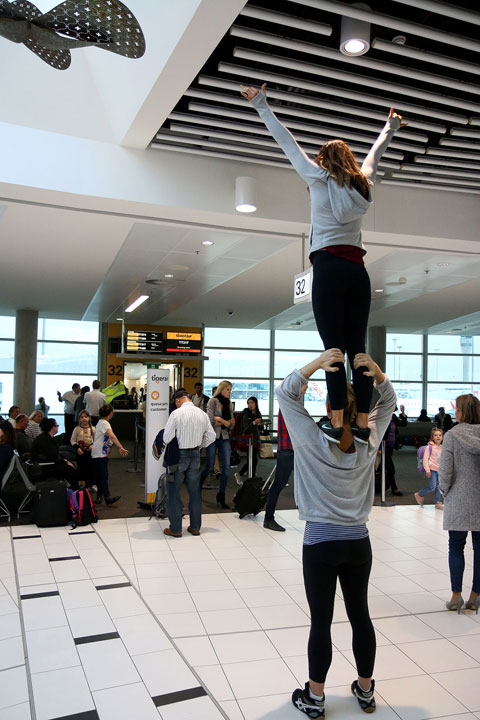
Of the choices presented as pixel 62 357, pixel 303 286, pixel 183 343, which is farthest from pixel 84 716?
pixel 62 357

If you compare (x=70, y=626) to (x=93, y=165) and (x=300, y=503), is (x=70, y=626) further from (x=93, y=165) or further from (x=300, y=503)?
(x=93, y=165)

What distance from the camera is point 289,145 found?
2402 mm

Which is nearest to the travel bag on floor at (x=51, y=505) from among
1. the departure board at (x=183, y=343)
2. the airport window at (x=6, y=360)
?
the departure board at (x=183, y=343)

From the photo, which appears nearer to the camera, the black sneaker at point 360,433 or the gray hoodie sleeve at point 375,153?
the black sneaker at point 360,433

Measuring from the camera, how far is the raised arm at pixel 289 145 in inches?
90.9

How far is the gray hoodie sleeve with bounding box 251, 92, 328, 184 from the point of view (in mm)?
2307

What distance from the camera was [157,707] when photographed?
278 centimetres

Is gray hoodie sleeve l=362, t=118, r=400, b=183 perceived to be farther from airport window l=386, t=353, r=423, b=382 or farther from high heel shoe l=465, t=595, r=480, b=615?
airport window l=386, t=353, r=423, b=382

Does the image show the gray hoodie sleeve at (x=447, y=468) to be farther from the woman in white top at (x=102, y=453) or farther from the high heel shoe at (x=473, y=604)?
the woman in white top at (x=102, y=453)

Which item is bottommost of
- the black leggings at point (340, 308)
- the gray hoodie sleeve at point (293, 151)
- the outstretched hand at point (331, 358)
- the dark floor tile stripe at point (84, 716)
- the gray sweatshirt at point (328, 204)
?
the dark floor tile stripe at point (84, 716)

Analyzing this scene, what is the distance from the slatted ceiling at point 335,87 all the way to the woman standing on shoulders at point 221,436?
382 centimetres

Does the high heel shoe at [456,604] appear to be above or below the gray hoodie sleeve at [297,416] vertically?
below

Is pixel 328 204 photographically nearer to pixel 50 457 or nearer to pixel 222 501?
pixel 222 501

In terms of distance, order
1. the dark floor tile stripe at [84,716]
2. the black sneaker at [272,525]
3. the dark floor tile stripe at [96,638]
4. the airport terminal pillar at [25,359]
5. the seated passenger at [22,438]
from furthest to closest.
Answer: the airport terminal pillar at [25,359]
the seated passenger at [22,438]
the black sneaker at [272,525]
the dark floor tile stripe at [96,638]
the dark floor tile stripe at [84,716]
